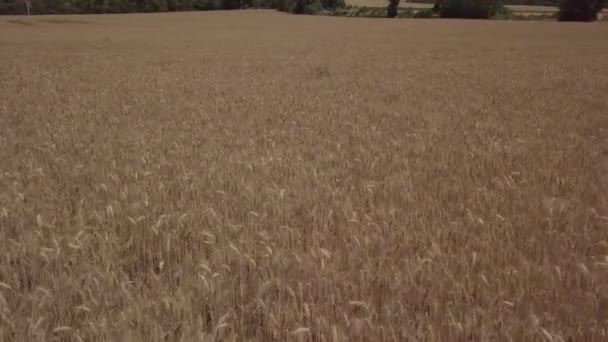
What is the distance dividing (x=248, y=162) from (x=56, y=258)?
2775 mm

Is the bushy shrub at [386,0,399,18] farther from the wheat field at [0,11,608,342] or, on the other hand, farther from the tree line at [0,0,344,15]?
the wheat field at [0,11,608,342]

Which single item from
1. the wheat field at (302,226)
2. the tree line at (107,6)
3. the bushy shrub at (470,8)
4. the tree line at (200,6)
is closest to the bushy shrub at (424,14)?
the tree line at (200,6)

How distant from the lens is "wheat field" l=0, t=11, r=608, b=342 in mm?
2553

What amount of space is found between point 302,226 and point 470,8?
9557cm

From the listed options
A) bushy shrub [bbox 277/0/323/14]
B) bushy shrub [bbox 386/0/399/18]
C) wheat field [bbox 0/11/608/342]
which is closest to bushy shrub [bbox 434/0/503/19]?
bushy shrub [bbox 386/0/399/18]

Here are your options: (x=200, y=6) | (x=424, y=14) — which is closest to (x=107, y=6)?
(x=200, y=6)

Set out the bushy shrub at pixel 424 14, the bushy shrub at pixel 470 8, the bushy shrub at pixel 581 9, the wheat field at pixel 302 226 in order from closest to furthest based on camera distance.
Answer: the wheat field at pixel 302 226, the bushy shrub at pixel 581 9, the bushy shrub at pixel 470 8, the bushy shrub at pixel 424 14

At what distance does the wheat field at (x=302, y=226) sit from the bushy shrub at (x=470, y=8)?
88.0 metres

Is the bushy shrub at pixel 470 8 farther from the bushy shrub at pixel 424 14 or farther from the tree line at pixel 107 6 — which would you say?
the tree line at pixel 107 6

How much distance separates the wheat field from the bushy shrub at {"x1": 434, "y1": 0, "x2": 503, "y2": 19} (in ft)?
289

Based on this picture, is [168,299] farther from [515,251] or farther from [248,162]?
[248,162]

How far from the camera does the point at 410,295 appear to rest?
9.25 ft

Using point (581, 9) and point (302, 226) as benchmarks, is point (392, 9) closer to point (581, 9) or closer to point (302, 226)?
point (581, 9)

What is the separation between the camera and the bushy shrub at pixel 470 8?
89.1 m
